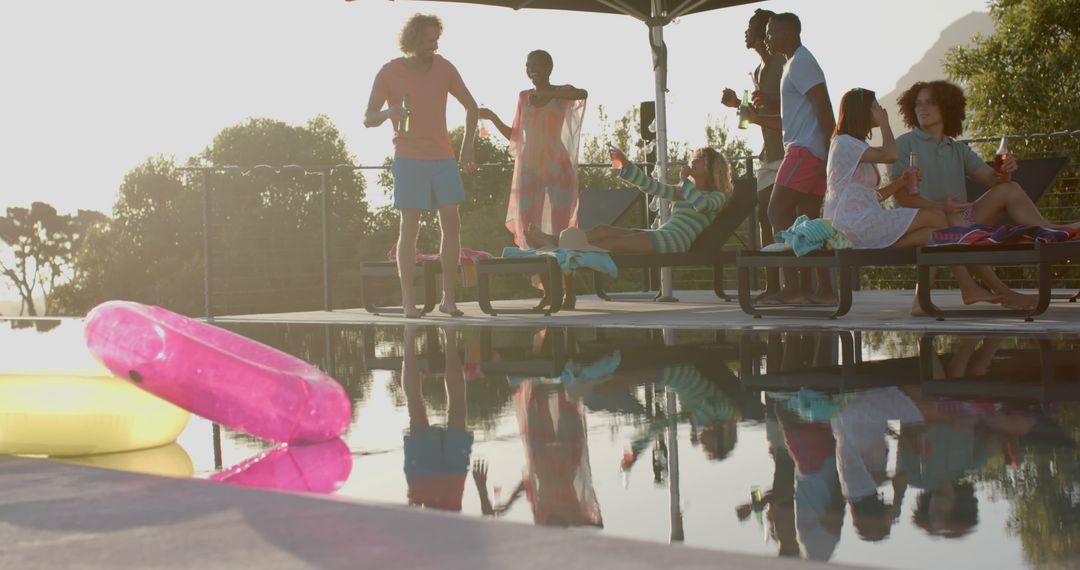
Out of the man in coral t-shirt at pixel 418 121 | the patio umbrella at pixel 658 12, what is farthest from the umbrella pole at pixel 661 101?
the man in coral t-shirt at pixel 418 121

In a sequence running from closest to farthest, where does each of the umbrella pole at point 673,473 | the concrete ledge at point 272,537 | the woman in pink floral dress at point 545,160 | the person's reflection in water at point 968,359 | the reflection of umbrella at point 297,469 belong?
the concrete ledge at point 272,537 → the umbrella pole at point 673,473 → the reflection of umbrella at point 297,469 → the person's reflection in water at point 968,359 → the woman in pink floral dress at point 545,160

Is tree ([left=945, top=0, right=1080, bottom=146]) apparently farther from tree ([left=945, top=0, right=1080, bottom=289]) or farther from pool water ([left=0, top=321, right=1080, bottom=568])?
pool water ([left=0, top=321, right=1080, bottom=568])

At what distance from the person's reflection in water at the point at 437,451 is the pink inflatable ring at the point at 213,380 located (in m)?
0.23

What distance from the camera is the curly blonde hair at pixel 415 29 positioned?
6.95m

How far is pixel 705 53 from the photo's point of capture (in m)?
16.4

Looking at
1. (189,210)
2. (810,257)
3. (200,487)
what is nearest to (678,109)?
(810,257)

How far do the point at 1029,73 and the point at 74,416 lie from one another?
30.1 m

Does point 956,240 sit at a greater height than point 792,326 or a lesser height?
greater

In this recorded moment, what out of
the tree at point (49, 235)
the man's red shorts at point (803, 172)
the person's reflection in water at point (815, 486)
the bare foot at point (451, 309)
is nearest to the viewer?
the person's reflection in water at point (815, 486)

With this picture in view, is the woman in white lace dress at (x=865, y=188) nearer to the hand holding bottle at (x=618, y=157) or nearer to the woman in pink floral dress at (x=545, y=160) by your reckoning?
the hand holding bottle at (x=618, y=157)

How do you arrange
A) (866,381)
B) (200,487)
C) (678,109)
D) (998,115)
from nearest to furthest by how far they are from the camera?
(200,487) < (866,381) < (678,109) < (998,115)

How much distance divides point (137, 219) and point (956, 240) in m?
45.5

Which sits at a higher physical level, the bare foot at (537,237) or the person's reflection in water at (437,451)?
the bare foot at (537,237)

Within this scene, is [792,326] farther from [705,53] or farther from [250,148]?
[250,148]
